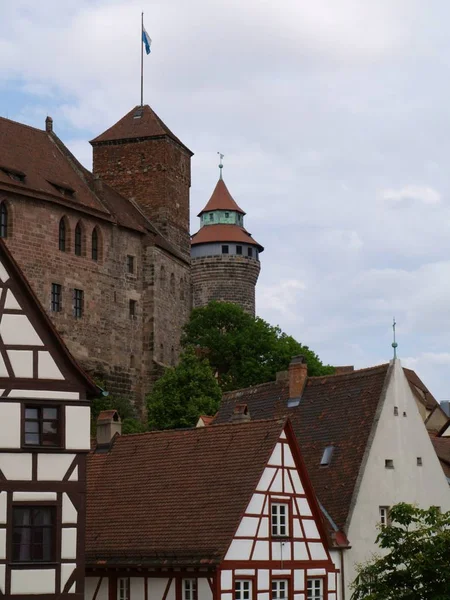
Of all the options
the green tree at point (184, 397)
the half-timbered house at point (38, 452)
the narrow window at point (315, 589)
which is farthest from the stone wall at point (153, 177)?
the half-timbered house at point (38, 452)

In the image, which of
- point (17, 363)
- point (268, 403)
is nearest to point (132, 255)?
point (268, 403)

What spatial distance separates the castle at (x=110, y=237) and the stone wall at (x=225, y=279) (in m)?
18.5

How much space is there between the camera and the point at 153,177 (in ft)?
297

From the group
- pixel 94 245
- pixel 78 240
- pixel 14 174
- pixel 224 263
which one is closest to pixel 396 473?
pixel 14 174

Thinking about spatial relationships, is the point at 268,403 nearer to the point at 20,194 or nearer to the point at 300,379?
the point at 300,379

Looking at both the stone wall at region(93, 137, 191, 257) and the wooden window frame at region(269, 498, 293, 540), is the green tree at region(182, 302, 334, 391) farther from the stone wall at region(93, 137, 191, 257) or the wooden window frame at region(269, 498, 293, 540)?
the wooden window frame at region(269, 498, 293, 540)

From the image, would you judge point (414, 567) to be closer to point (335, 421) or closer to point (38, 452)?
point (38, 452)

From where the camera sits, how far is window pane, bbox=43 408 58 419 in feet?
109

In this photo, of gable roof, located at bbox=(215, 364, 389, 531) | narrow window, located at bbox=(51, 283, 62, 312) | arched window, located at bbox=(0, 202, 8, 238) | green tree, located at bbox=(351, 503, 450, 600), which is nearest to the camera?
green tree, located at bbox=(351, 503, 450, 600)

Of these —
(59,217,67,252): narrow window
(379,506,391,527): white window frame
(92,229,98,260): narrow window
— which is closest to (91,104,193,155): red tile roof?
(92,229,98,260): narrow window

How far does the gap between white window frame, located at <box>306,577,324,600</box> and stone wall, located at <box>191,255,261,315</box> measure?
7187 centimetres

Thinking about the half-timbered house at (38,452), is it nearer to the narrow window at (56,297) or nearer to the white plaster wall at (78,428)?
the white plaster wall at (78,428)

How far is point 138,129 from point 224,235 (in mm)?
24280

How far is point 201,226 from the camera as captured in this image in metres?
120
